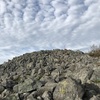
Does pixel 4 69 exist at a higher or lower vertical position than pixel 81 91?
higher

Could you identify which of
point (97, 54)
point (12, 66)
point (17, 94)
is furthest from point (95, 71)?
point (12, 66)

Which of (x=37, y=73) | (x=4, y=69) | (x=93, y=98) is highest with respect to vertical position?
(x=4, y=69)

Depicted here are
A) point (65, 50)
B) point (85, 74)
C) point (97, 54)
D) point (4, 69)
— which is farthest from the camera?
point (65, 50)

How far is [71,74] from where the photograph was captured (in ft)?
43.9

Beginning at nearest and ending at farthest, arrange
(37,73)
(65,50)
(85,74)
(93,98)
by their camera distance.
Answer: (93,98)
(85,74)
(37,73)
(65,50)

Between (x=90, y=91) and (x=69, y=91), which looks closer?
(x=69, y=91)

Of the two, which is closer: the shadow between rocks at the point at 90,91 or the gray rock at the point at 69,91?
the gray rock at the point at 69,91

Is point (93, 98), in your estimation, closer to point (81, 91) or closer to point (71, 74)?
point (81, 91)

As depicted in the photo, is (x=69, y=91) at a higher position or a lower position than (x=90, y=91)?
higher

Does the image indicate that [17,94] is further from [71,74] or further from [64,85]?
[71,74]

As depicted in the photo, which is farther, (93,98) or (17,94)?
(17,94)

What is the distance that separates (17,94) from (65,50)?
704 inches

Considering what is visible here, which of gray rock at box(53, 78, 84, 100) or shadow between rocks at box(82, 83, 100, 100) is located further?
shadow between rocks at box(82, 83, 100, 100)

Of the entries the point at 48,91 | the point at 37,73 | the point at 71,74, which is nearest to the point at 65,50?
the point at 37,73
